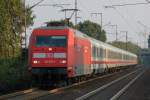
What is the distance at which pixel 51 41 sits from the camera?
88.9 feet

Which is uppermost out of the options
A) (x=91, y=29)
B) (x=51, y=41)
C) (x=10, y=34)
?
(x=91, y=29)

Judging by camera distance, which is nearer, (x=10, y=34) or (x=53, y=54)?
(x=53, y=54)

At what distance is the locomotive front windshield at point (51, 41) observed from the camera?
26906 mm

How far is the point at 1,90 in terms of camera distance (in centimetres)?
2444

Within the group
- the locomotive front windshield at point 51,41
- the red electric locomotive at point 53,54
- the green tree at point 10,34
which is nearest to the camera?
the red electric locomotive at point 53,54

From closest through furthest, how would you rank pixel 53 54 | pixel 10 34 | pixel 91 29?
A: pixel 53 54 < pixel 10 34 < pixel 91 29

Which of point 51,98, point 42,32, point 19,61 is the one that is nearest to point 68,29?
point 42,32

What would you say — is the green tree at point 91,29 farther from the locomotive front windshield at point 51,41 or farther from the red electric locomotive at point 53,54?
the locomotive front windshield at point 51,41

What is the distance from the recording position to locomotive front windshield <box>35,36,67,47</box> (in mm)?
26906

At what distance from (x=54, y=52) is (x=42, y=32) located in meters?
1.38

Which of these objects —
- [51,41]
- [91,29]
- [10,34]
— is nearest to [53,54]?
[51,41]

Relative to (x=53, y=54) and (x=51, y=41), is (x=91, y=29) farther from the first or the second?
(x=53, y=54)

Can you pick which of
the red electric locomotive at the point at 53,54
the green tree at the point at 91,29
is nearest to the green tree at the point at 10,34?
the red electric locomotive at the point at 53,54

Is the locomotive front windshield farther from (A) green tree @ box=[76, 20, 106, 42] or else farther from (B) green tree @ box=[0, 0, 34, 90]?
(A) green tree @ box=[76, 20, 106, 42]
